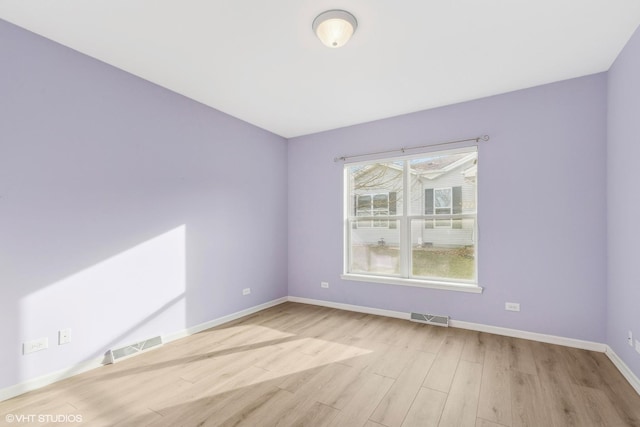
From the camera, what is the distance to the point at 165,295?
123 inches

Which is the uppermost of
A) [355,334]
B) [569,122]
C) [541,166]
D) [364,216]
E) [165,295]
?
[569,122]

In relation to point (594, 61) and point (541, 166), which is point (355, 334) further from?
point (594, 61)

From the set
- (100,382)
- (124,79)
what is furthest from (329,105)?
(100,382)

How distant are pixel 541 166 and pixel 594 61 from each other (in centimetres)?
100

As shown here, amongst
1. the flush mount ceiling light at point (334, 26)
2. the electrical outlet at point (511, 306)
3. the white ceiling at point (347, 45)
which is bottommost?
the electrical outlet at point (511, 306)

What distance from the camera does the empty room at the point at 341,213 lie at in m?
2.08

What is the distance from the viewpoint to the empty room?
208 cm

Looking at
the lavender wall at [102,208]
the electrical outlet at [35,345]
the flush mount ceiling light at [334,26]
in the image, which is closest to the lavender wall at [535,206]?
the flush mount ceiling light at [334,26]

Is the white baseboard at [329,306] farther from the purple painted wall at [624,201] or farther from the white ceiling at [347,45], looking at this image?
the white ceiling at [347,45]

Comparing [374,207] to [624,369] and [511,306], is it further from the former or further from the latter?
[624,369]

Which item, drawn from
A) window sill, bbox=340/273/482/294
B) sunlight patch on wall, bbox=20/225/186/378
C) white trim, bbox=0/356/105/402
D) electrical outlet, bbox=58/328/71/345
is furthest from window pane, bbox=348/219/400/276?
electrical outlet, bbox=58/328/71/345

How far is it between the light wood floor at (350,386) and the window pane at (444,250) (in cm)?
76

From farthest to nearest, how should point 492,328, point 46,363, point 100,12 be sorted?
point 492,328 < point 46,363 < point 100,12

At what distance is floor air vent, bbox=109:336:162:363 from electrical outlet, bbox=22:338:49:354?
50cm
